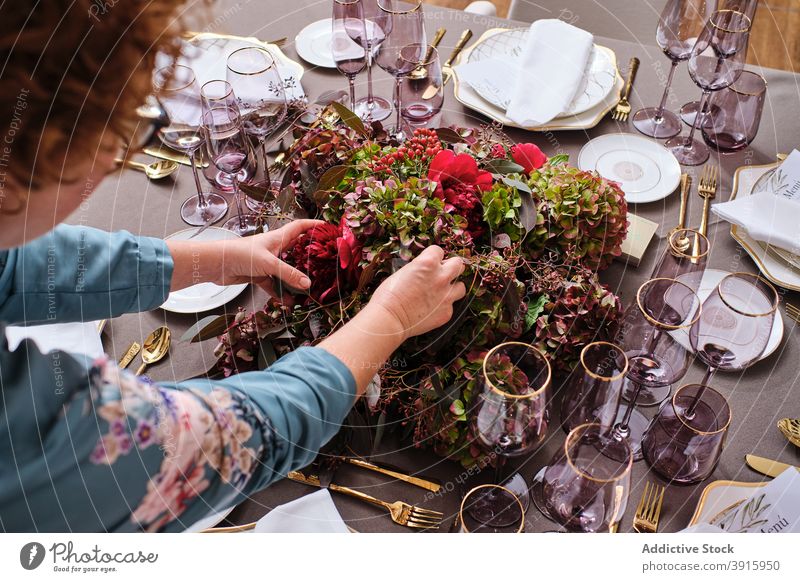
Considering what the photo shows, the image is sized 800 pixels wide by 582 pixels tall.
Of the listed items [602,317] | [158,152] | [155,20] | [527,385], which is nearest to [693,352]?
[602,317]

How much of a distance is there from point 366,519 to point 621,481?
0.26 metres

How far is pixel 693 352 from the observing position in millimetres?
788

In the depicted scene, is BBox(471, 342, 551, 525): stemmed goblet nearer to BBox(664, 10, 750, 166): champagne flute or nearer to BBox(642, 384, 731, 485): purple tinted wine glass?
BBox(642, 384, 731, 485): purple tinted wine glass

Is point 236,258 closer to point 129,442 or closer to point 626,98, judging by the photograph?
point 129,442

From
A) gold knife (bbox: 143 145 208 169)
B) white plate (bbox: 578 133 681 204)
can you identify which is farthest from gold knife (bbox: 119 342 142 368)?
white plate (bbox: 578 133 681 204)

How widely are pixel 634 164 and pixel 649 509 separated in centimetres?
55

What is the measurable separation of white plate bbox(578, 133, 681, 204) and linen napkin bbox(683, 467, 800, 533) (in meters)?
0.45

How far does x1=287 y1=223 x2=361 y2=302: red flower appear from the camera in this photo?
31.0 inches

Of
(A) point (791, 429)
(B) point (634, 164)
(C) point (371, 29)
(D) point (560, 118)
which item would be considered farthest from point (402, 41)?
(A) point (791, 429)

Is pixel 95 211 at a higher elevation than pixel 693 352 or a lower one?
lower

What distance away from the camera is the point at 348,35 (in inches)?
40.9

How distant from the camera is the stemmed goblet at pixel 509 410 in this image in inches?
26.0
